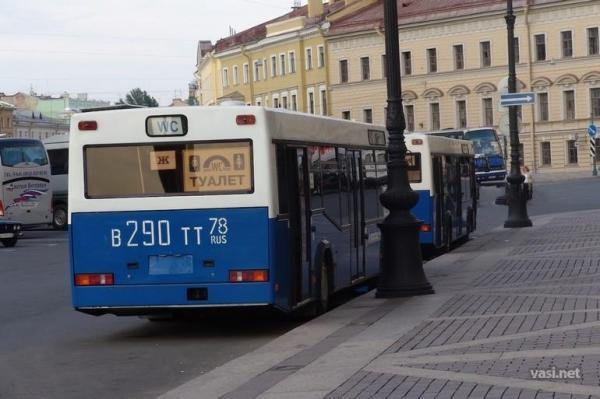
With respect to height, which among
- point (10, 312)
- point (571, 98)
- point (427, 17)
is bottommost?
point (10, 312)

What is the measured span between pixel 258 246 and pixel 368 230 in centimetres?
523

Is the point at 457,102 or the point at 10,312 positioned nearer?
the point at 10,312

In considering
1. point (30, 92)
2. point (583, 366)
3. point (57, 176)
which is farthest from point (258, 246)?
point (30, 92)

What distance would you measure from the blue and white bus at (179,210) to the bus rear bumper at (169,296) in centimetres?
1

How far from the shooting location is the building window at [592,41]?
3590 inches

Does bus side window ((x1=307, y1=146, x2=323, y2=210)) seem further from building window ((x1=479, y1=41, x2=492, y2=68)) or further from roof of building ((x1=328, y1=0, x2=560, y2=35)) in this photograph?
building window ((x1=479, y1=41, x2=492, y2=68))

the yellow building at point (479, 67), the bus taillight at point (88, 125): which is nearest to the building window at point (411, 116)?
the yellow building at point (479, 67)

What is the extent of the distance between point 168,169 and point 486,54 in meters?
84.4

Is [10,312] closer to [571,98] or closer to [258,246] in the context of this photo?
[258,246]

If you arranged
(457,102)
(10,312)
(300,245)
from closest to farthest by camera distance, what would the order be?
1. (300,245)
2. (10,312)
3. (457,102)

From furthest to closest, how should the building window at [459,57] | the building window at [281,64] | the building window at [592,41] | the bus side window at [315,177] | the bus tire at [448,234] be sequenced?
the building window at [281,64], the building window at [459,57], the building window at [592,41], the bus tire at [448,234], the bus side window at [315,177]

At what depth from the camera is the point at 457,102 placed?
9919 centimetres

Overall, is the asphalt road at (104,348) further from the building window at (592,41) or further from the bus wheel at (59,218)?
the building window at (592,41)

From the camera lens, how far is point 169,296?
13.9 meters
